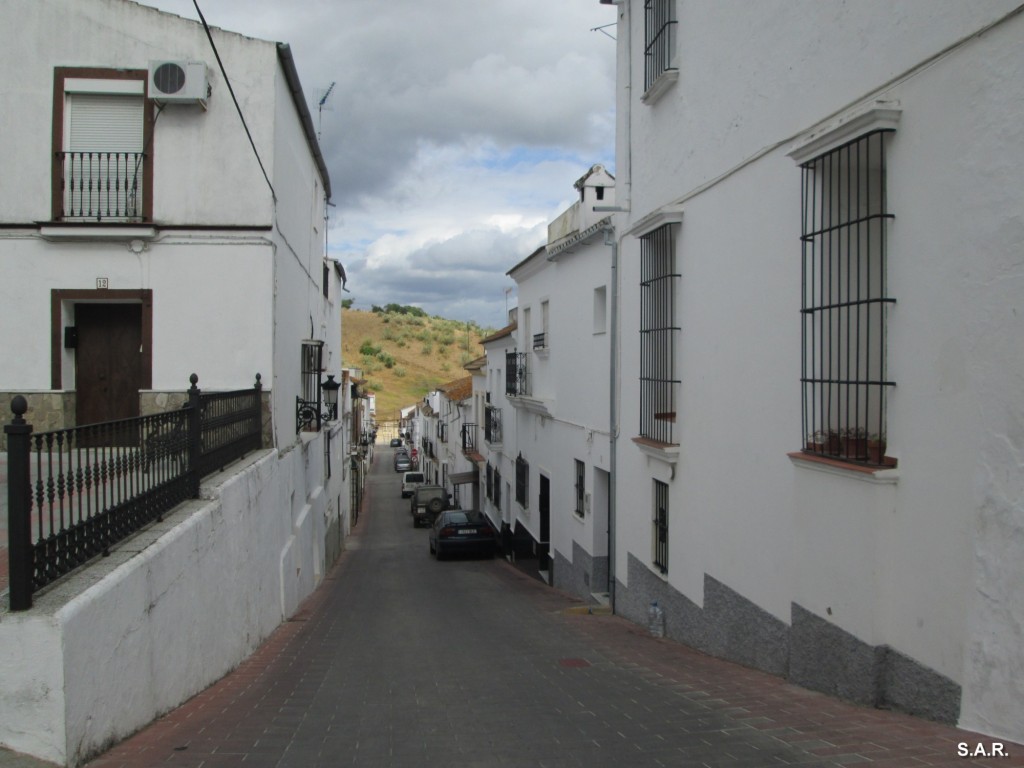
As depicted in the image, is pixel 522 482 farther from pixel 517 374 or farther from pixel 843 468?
pixel 843 468

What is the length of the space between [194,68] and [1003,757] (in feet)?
35.6

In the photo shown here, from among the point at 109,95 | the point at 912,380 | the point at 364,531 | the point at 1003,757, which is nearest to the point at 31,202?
the point at 109,95

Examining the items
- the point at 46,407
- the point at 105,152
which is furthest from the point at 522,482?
the point at 105,152

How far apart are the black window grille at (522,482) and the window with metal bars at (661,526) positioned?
8.81 meters

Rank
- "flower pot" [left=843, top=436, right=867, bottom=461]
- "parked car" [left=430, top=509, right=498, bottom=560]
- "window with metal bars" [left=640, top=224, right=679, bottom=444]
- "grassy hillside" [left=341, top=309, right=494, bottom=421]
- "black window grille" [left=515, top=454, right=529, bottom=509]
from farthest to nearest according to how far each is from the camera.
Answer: "grassy hillside" [left=341, top=309, right=494, bottom=421], "parked car" [left=430, top=509, right=498, bottom=560], "black window grille" [left=515, top=454, right=529, bottom=509], "window with metal bars" [left=640, top=224, right=679, bottom=444], "flower pot" [left=843, top=436, right=867, bottom=461]

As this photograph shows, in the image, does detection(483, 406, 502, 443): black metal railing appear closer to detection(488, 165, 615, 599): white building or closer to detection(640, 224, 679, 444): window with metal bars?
detection(488, 165, 615, 599): white building

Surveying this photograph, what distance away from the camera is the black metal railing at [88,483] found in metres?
4.35

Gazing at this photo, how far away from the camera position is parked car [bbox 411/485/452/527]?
33344 mm

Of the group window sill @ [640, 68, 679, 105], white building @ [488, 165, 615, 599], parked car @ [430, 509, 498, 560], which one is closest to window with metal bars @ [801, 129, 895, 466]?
window sill @ [640, 68, 679, 105]

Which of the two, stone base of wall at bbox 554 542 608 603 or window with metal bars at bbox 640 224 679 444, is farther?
stone base of wall at bbox 554 542 608 603

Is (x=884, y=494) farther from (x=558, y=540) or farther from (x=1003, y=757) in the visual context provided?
(x=558, y=540)

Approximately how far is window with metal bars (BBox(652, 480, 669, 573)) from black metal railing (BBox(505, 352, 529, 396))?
26.2ft

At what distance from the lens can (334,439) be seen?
22438 millimetres

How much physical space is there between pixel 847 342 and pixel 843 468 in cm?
84
